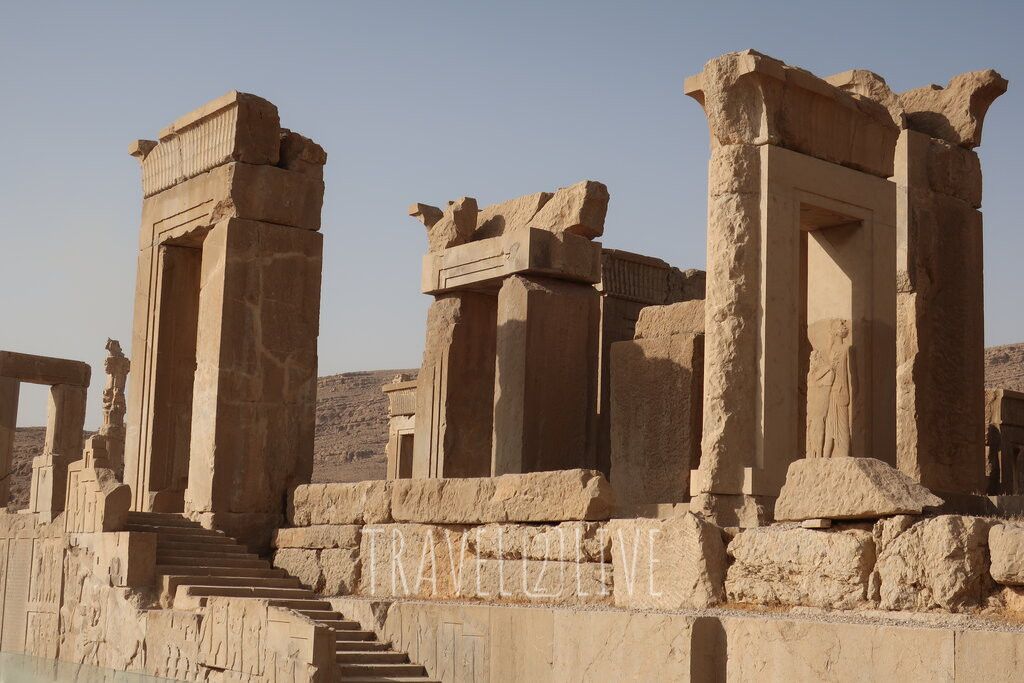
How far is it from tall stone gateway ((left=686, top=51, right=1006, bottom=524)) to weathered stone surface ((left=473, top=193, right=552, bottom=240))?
3.47 m

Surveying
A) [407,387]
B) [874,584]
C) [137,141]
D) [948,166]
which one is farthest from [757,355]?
[407,387]

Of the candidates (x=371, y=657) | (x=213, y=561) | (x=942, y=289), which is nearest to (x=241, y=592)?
(x=213, y=561)

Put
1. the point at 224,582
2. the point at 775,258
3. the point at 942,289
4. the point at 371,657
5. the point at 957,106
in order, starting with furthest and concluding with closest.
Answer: the point at 957,106 → the point at 942,289 → the point at 224,582 → the point at 775,258 → the point at 371,657

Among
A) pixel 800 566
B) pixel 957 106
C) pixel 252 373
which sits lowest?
pixel 800 566

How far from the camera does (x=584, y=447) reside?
522 inches

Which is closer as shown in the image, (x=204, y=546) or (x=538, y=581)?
(x=538, y=581)

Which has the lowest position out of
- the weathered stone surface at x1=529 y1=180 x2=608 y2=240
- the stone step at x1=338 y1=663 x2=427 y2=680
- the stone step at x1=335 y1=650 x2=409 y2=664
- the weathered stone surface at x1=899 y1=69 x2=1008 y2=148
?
the stone step at x1=338 y1=663 x2=427 y2=680

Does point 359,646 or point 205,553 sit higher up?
point 205,553

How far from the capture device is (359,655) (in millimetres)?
9234

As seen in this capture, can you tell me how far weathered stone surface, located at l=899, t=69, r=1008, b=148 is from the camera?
13070mm

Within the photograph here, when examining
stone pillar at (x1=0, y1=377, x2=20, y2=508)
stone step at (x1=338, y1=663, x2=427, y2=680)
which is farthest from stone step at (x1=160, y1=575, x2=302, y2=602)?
stone pillar at (x1=0, y1=377, x2=20, y2=508)

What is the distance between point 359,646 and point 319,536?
2.07 metres

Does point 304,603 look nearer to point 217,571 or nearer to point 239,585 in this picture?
point 239,585

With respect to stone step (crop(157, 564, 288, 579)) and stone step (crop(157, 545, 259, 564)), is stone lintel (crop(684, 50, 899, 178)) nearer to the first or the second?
stone step (crop(157, 564, 288, 579))
